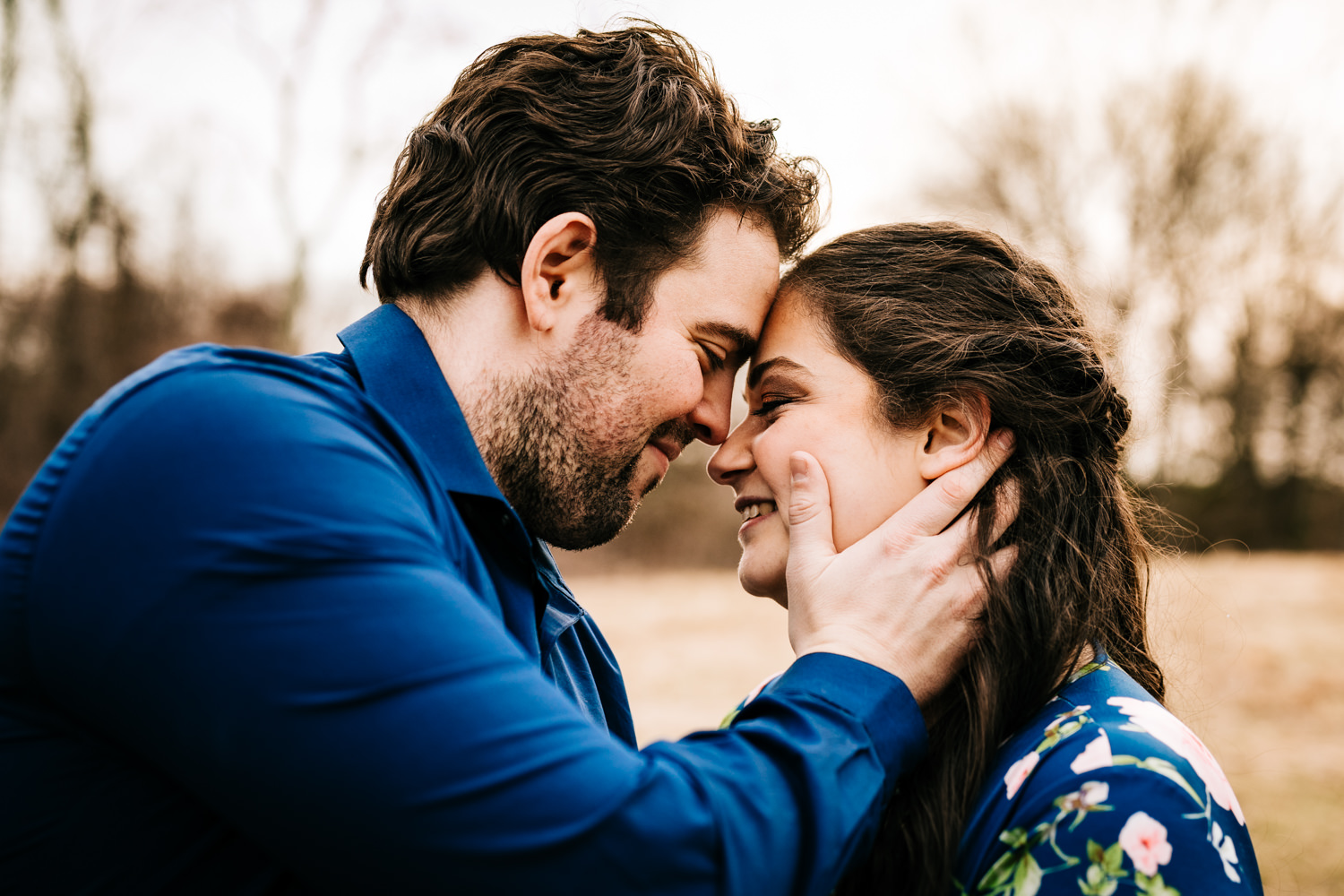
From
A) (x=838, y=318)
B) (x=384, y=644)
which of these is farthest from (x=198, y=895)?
(x=838, y=318)

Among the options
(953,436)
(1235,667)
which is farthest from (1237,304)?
(953,436)

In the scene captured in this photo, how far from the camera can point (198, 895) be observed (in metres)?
1.37

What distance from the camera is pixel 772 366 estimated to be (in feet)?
8.10

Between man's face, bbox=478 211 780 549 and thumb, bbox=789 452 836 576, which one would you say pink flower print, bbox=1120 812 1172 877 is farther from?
man's face, bbox=478 211 780 549

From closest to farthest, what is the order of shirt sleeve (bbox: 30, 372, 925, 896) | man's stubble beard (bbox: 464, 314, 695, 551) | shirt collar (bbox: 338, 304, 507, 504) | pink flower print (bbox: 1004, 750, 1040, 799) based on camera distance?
shirt sleeve (bbox: 30, 372, 925, 896), pink flower print (bbox: 1004, 750, 1040, 799), shirt collar (bbox: 338, 304, 507, 504), man's stubble beard (bbox: 464, 314, 695, 551)

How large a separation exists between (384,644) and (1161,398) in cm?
265

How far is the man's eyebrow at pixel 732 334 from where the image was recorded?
7.80 feet

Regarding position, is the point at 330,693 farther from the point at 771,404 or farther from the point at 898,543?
the point at 771,404

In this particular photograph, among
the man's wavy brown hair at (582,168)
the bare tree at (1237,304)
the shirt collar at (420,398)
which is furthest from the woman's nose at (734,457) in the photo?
the bare tree at (1237,304)

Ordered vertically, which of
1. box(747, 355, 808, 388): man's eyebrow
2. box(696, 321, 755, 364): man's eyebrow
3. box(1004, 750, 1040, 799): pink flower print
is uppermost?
box(696, 321, 755, 364): man's eyebrow

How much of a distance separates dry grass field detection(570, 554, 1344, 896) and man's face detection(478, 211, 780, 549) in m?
1.47

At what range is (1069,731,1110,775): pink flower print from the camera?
1.64m

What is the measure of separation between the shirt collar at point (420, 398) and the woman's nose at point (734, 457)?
0.75 m

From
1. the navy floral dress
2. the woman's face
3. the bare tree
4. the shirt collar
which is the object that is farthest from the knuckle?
the bare tree
